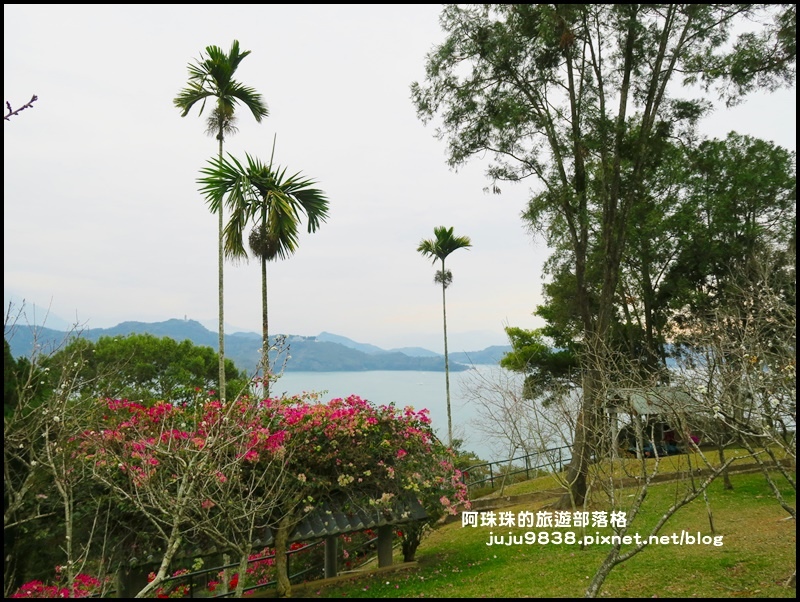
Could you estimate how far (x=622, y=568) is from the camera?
7.36m

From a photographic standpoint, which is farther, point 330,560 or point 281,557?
point 330,560

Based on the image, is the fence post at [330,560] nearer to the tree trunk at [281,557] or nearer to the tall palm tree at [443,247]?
the tree trunk at [281,557]

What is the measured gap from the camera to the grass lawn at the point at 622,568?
21.1 feet

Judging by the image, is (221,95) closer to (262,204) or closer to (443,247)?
(262,204)

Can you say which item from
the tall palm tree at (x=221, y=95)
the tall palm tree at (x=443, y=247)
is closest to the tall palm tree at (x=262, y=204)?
the tall palm tree at (x=221, y=95)

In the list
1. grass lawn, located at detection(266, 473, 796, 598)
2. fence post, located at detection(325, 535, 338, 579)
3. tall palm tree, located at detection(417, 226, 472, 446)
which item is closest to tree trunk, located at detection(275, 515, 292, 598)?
grass lawn, located at detection(266, 473, 796, 598)

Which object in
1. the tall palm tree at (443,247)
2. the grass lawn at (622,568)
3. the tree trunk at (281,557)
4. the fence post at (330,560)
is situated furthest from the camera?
the tall palm tree at (443,247)

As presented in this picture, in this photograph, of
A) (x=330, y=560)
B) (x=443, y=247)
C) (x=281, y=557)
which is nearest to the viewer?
(x=281, y=557)

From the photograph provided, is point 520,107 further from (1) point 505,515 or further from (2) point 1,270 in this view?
(2) point 1,270

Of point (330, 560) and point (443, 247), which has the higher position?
point (443, 247)

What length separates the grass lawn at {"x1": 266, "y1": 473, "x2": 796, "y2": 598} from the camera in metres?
6.44

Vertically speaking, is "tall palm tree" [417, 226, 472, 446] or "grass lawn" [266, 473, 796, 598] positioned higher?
"tall palm tree" [417, 226, 472, 446]

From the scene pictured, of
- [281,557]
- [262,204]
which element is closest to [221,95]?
[262,204]

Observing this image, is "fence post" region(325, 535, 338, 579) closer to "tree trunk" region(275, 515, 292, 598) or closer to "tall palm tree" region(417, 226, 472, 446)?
"tree trunk" region(275, 515, 292, 598)
